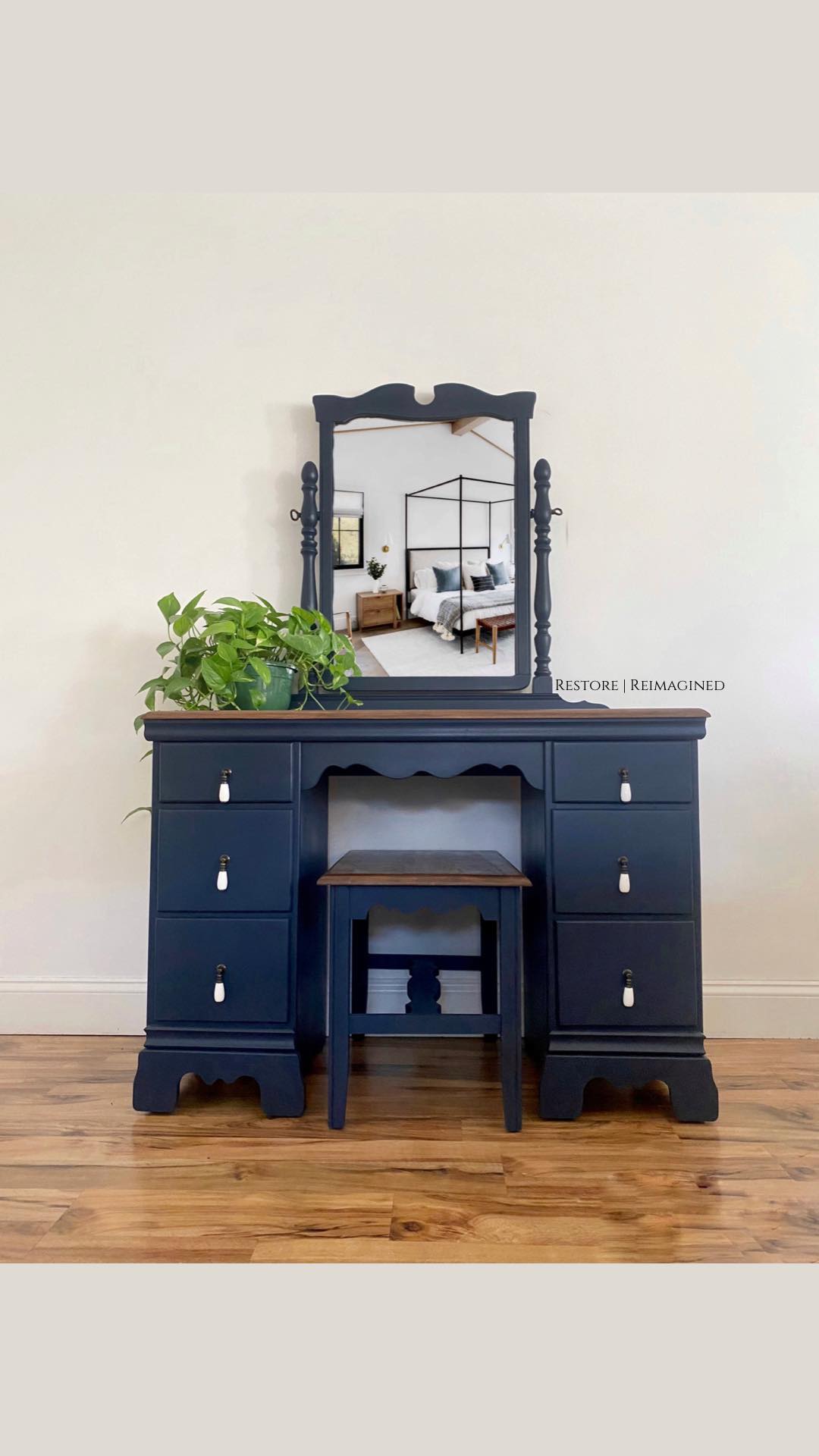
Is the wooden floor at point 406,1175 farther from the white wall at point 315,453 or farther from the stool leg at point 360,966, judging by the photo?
the white wall at point 315,453

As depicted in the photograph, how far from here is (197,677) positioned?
1794mm

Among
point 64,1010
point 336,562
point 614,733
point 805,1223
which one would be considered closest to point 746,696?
point 614,733

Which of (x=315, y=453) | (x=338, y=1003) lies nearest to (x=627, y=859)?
(x=338, y=1003)

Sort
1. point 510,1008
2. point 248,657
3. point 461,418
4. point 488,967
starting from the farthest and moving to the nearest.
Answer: point 461,418 < point 488,967 < point 248,657 < point 510,1008

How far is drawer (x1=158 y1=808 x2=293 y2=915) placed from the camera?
1.71 metres

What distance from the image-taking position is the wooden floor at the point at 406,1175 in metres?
1.20

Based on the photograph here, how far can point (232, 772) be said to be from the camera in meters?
1.73

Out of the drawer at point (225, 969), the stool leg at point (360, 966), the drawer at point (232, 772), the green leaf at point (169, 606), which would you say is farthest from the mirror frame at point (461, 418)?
the drawer at point (225, 969)

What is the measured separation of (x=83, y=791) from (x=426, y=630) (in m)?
1.04

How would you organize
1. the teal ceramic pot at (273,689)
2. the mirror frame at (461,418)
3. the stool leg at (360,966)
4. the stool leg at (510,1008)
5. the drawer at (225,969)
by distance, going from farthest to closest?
the mirror frame at (461,418)
the stool leg at (360,966)
the teal ceramic pot at (273,689)
the drawer at (225,969)
the stool leg at (510,1008)

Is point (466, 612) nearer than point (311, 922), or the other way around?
point (311, 922)

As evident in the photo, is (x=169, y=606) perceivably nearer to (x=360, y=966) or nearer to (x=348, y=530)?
(x=348, y=530)

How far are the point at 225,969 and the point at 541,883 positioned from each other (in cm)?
68

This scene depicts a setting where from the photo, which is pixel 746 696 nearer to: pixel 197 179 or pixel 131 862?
pixel 131 862
